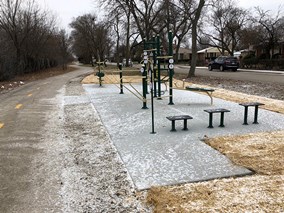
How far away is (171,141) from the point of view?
581 centimetres

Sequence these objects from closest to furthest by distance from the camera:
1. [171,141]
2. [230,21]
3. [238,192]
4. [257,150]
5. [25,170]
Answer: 1. [238,192]
2. [25,170]
3. [257,150]
4. [171,141]
5. [230,21]

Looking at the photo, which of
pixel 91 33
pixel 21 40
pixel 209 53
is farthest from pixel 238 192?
pixel 209 53

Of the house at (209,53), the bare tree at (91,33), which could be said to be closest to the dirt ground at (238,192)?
the bare tree at (91,33)

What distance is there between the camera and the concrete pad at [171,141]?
423cm

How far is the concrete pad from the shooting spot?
423 centimetres

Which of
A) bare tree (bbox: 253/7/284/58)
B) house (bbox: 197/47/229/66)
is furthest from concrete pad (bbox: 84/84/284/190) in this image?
house (bbox: 197/47/229/66)

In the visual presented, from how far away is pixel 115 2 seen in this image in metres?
29.0

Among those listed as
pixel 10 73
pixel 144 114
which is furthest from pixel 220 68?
pixel 144 114

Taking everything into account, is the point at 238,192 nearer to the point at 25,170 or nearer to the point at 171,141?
the point at 171,141

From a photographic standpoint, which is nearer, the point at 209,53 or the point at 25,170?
the point at 25,170

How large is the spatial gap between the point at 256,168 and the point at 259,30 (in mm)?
36698

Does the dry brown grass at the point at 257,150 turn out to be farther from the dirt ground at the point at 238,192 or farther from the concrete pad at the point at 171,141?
the concrete pad at the point at 171,141

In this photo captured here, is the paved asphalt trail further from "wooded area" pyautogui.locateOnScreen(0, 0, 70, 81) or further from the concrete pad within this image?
"wooded area" pyautogui.locateOnScreen(0, 0, 70, 81)

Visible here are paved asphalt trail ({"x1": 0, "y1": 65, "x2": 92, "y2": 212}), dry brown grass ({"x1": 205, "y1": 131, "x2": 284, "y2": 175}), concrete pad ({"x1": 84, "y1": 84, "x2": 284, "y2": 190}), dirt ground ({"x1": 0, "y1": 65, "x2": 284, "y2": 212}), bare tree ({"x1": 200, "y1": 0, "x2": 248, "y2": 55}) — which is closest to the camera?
dirt ground ({"x1": 0, "y1": 65, "x2": 284, "y2": 212})
